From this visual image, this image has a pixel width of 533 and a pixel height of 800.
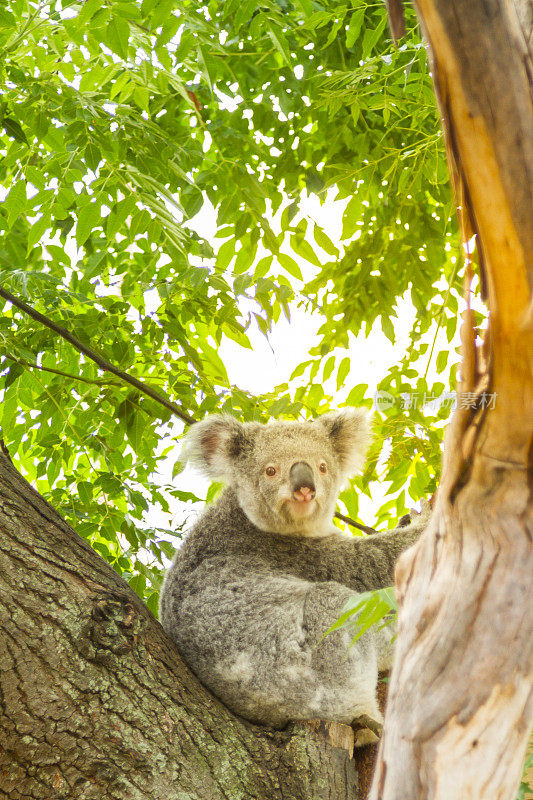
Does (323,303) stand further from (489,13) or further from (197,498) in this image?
(489,13)

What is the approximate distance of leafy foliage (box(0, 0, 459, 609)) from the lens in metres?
2.97

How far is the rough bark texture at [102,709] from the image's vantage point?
73.9 inches

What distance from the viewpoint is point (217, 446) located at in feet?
11.6

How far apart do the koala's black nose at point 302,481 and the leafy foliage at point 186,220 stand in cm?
28

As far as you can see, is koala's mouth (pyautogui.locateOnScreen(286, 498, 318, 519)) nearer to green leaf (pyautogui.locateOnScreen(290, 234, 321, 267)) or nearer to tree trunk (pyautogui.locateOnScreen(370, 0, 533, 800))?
green leaf (pyautogui.locateOnScreen(290, 234, 321, 267))

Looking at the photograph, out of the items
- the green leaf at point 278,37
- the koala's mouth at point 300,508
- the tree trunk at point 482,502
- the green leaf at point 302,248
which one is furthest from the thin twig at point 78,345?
the tree trunk at point 482,502

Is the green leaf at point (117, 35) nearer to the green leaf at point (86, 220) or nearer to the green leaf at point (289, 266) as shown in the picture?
the green leaf at point (86, 220)

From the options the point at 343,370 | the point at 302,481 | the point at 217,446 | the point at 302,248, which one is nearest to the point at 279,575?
the point at 302,481

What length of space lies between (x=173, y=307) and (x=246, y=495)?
924 mm

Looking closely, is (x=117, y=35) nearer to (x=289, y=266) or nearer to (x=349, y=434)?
(x=289, y=266)

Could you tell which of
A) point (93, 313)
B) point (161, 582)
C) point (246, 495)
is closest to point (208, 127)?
point (93, 313)

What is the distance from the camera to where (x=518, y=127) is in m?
1.11

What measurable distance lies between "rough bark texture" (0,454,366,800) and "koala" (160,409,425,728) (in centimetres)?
24

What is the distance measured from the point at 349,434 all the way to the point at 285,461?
1.44 ft
